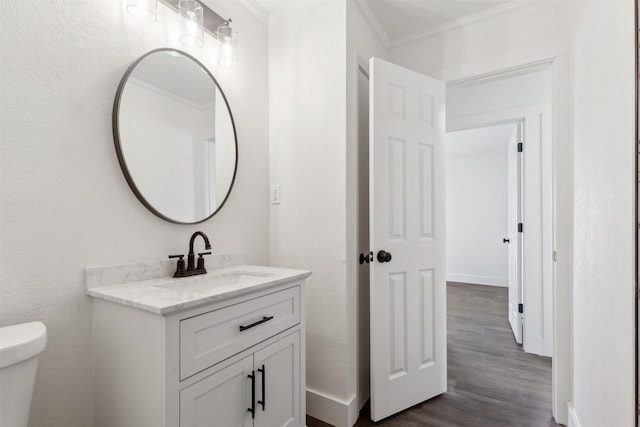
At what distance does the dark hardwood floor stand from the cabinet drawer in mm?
848

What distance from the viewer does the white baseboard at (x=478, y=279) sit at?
5.33 m

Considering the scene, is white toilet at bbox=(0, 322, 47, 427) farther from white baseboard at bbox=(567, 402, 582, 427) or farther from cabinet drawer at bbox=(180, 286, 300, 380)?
white baseboard at bbox=(567, 402, 582, 427)

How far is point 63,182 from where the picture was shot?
1.10 m

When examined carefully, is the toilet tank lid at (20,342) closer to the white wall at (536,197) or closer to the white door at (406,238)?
the white door at (406,238)

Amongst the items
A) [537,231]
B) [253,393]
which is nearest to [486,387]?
[537,231]

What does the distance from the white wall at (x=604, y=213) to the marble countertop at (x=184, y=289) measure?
1.16 metres

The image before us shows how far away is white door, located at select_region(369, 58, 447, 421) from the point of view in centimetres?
175

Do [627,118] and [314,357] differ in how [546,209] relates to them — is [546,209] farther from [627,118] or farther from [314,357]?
[314,357]

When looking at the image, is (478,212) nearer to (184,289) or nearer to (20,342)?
(184,289)

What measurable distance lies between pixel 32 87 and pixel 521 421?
2759mm

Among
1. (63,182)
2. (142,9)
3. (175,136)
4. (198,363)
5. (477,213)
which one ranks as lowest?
(198,363)

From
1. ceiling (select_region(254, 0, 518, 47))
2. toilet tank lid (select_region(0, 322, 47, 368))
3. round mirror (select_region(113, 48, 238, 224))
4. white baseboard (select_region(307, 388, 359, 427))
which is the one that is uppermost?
ceiling (select_region(254, 0, 518, 47))

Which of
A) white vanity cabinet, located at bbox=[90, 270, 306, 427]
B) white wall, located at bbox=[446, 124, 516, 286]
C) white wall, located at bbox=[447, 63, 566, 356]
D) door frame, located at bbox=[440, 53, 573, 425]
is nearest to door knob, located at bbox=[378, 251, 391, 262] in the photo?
white vanity cabinet, located at bbox=[90, 270, 306, 427]

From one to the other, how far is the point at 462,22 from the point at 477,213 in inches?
165
